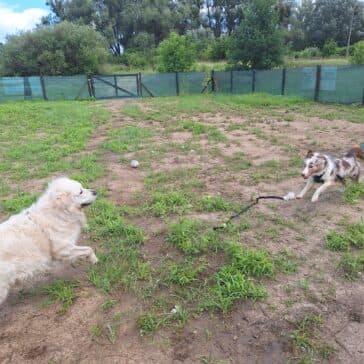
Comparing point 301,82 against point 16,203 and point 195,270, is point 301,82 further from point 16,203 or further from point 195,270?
point 195,270

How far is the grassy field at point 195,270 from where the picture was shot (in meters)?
2.21

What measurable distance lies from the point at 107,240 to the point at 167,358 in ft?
5.56

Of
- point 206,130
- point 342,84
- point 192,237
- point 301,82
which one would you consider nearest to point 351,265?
point 192,237

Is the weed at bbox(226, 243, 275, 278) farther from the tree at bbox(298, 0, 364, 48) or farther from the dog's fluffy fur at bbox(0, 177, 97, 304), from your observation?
the tree at bbox(298, 0, 364, 48)

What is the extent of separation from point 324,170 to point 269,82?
13.2 meters

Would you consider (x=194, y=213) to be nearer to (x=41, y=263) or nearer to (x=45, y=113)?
(x=41, y=263)

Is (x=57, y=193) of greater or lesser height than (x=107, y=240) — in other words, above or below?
above

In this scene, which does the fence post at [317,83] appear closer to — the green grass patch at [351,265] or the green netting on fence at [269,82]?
the green netting on fence at [269,82]

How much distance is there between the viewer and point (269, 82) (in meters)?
16.3

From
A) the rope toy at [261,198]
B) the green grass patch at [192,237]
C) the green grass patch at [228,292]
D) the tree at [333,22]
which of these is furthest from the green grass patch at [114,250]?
the tree at [333,22]

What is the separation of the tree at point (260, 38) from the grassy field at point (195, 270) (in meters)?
14.7

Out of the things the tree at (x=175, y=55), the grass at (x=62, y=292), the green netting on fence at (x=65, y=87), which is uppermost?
the tree at (x=175, y=55)

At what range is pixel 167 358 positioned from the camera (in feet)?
6.89

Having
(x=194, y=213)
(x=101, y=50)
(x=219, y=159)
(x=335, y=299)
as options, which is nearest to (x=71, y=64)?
(x=101, y=50)
